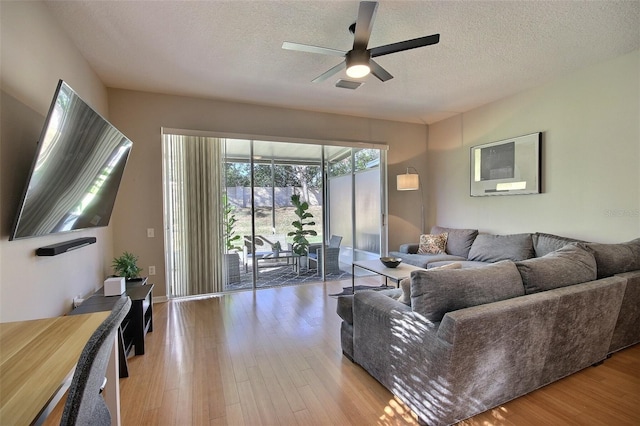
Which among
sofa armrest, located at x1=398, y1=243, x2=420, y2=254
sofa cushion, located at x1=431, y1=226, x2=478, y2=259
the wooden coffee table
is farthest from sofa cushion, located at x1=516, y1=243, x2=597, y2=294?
sofa armrest, located at x1=398, y1=243, x2=420, y2=254

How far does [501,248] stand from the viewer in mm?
3932

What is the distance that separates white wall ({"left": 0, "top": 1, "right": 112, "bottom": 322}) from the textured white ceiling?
324mm

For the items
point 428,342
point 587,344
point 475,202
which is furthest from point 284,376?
point 475,202

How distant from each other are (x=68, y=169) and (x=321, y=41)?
221 centimetres

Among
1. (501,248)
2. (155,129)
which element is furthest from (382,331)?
(155,129)

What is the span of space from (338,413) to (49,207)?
7.16ft

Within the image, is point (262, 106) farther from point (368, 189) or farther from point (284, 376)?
point (284, 376)

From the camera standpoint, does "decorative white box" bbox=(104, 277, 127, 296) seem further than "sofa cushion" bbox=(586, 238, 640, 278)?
Yes

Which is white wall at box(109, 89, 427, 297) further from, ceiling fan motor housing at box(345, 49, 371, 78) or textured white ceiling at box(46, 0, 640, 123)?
ceiling fan motor housing at box(345, 49, 371, 78)

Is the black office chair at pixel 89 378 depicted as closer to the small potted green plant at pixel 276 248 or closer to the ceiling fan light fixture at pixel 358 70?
the ceiling fan light fixture at pixel 358 70

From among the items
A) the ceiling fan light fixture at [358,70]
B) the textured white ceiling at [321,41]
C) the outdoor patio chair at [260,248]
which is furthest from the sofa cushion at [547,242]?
the outdoor patio chair at [260,248]

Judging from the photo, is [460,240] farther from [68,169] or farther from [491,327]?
[68,169]

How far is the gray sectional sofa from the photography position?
1.60m

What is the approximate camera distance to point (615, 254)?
94.6 inches
